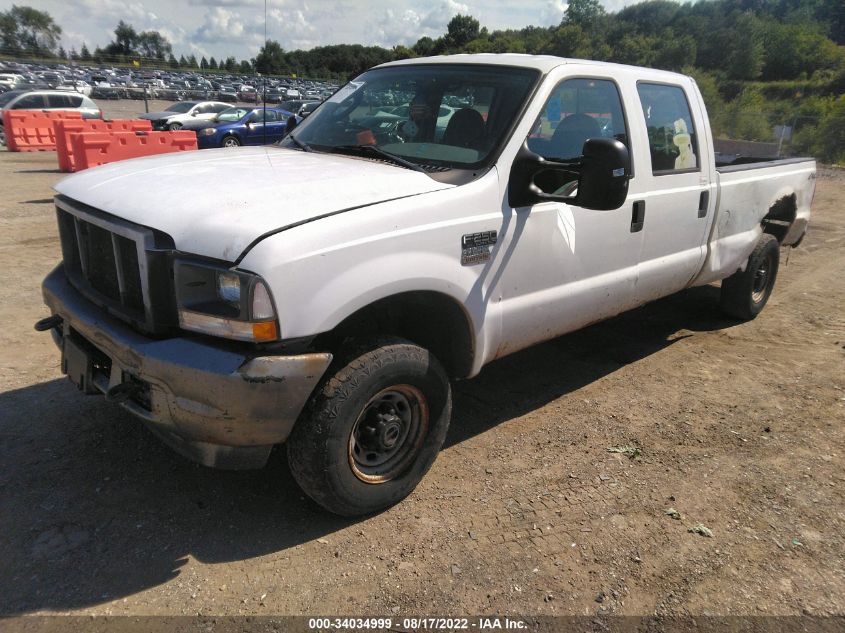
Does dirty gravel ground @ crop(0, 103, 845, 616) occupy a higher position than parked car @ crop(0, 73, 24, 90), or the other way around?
parked car @ crop(0, 73, 24, 90)

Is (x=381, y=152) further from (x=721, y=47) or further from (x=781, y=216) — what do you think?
(x=721, y=47)

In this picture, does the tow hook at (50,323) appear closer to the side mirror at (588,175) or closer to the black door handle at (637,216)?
the side mirror at (588,175)

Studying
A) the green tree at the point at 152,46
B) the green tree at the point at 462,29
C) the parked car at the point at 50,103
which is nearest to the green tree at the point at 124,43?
the green tree at the point at 152,46

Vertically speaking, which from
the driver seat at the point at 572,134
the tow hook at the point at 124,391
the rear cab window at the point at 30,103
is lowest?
the rear cab window at the point at 30,103

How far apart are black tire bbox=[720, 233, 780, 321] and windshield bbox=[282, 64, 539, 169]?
3.26 m

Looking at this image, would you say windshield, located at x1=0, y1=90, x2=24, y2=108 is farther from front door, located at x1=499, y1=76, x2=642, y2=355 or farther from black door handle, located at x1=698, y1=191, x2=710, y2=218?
black door handle, located at x1=698, y1=191, x2=710, y2=218

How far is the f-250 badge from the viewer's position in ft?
9.97

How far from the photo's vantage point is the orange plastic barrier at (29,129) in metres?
19.9

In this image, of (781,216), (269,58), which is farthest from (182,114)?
(781,216)

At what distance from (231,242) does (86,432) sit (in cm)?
194

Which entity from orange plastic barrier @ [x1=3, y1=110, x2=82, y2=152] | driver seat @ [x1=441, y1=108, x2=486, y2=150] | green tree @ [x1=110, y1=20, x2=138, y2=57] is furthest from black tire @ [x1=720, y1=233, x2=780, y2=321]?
green tree @ [x1=110, y1=20, x2=138, y2=57]

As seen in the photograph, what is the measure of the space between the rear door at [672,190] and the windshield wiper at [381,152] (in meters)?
1.59

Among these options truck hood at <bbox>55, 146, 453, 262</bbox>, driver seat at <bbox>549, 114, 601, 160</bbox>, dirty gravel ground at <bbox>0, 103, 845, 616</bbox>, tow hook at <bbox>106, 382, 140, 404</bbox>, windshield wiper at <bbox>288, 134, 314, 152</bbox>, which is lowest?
dirty gravel ground at <bbox>0, 103, 845, 616</bbox>

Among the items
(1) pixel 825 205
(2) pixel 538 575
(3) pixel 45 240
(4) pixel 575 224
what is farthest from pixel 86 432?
(1) pixel 825 205
